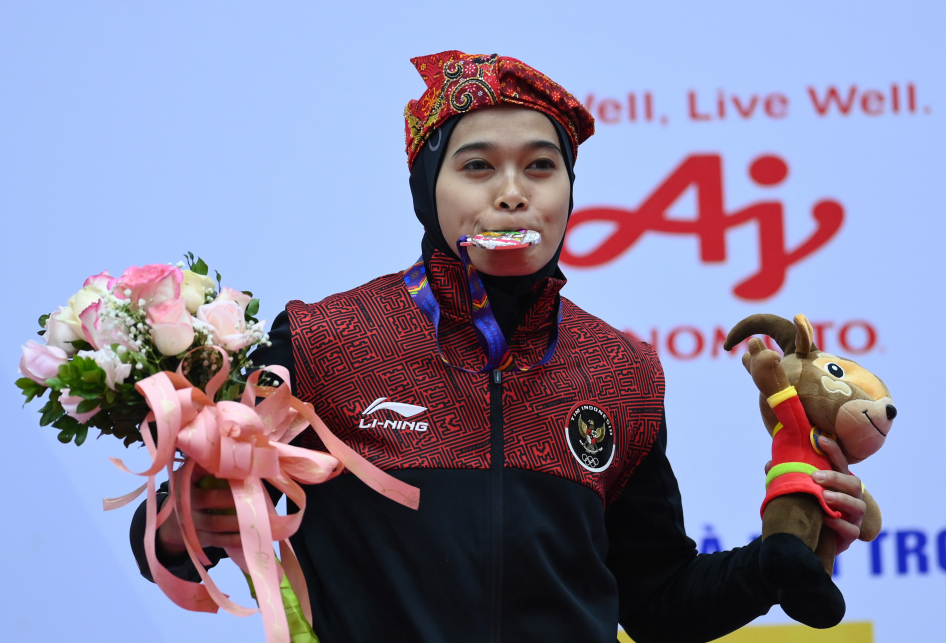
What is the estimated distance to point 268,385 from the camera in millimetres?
1164

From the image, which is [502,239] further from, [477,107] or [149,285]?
[149,285]

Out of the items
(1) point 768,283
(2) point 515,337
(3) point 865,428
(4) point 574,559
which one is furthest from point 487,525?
(1) point 768,283

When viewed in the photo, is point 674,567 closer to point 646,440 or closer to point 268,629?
point 646,440

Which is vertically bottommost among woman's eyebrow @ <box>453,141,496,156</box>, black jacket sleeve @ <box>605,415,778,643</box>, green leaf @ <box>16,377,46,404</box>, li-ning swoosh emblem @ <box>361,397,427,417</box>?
black jacket sleeve @ <box>605,415,778,643</box>

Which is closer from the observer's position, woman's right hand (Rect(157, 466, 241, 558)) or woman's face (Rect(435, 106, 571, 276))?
woman's right hand (Rect(157, 466, 241, 558))

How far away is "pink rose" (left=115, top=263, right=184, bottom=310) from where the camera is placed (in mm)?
1036

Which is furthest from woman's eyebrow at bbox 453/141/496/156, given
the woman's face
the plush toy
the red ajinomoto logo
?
the red ajinomoto logo

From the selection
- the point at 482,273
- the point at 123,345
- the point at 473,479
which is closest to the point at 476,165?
the point at 482,273

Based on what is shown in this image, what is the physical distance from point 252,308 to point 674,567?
2.28ft

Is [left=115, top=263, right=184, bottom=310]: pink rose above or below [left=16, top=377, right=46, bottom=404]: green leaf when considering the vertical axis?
above

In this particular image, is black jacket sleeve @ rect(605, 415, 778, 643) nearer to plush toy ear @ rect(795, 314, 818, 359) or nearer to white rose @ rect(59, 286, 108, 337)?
plush toy ear @ rect(795, 314, 818, 359)

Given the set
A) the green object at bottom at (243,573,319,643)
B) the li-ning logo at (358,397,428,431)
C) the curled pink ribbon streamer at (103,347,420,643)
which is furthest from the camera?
the li-ning logo at (358,397,428,431)

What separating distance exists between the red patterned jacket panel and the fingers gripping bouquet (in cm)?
11

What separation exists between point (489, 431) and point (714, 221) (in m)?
1.08
